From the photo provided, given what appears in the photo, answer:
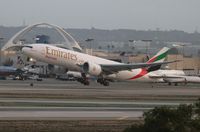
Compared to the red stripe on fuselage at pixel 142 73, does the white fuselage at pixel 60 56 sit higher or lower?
higher

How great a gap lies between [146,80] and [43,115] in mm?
50729

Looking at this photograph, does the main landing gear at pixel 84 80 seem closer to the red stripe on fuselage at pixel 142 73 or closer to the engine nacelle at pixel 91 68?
the engine nacelle at pixel 91 68

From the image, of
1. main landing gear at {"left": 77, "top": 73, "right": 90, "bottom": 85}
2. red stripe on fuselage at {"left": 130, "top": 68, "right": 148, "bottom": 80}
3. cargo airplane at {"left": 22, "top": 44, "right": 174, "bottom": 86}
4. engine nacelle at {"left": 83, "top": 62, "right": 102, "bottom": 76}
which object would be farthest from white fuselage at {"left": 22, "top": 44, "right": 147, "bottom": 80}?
red stripe on fuselage at {"left": 130, "top": 68, "right": 148, "bottom": 80}

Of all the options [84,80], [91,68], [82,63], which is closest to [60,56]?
[82,63]

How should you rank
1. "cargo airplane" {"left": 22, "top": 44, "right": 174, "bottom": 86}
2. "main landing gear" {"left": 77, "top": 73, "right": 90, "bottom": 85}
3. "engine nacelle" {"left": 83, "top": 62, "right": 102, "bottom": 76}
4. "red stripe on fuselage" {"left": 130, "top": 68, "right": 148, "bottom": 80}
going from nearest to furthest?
"engine nacelle" {"left": 83, "top": 62, "right": 102, "bottom": 76}, "cargo airplane" {"left": 22, "top": 44, "right": 174, "bottom": 86}, "main landing gear" {"left": 77, "top": 73, "right": 90, "bottom": 85}, "red stripe on fuselage" {"left": 130, "top": 68, "right": 148, "bottom": 80}

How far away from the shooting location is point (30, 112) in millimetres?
30641

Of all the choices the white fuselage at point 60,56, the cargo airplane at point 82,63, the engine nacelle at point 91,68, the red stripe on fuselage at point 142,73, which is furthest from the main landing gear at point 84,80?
the red stripe on fuselage at point 142,73

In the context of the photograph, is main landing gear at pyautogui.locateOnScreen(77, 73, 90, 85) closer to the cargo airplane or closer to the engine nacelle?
the cargo airplane

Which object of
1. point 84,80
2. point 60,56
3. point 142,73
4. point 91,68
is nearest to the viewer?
point 60,56

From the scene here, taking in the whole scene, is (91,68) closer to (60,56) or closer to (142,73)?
(60,56)

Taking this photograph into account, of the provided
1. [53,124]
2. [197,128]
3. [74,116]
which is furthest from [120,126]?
[197,128]

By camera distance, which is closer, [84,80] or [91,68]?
[91,68]

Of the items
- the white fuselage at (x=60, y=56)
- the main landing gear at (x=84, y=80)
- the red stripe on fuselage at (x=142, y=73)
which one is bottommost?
the main landing gear at (x=84, y=80)

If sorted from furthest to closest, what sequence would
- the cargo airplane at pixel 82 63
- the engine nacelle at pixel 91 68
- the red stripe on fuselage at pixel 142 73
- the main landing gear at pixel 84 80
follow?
the red stripe on fuselage at pixel 142 73 < the main landing gear at pixel 84 80 < the cargo airplane at pixel 82 63 < the engine nacelle at pixel 91 68
